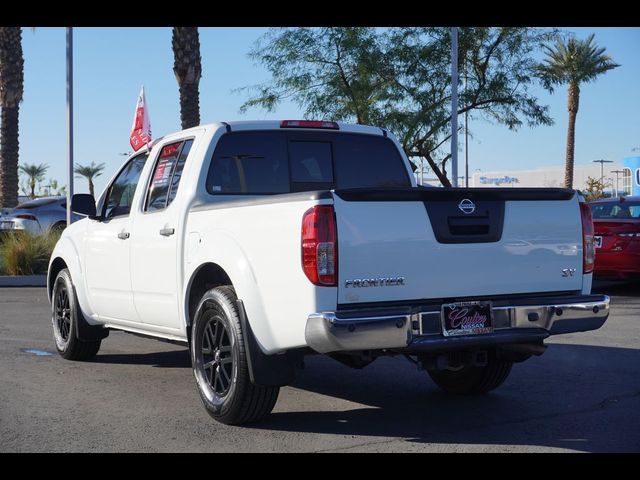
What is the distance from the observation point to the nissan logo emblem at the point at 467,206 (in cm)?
582

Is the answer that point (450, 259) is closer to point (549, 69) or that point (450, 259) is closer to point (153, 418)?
point (153, 418)

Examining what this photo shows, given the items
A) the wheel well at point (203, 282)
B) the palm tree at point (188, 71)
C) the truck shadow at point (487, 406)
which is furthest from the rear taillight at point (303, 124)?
the palm tree at point (188, 71)

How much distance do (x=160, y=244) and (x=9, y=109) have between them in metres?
23.5

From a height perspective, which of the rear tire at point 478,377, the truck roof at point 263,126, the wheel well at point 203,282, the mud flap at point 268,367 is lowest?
the rear tire at point 478,377

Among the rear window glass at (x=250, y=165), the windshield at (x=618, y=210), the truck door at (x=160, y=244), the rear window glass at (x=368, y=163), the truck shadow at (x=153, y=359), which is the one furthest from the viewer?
the windshield at (x=618, y=210)

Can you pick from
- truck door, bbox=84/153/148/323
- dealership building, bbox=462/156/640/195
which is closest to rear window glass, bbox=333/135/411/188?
truck door, bbox=84/153/148/323

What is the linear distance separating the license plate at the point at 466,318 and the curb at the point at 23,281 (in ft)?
46.2

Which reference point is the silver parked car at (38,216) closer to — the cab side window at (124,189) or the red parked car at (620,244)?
the red parked car at (620,244)

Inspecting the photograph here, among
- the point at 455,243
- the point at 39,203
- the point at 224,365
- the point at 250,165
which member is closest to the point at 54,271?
the point at 250,165

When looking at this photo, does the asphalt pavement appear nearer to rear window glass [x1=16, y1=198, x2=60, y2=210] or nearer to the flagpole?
the flagpole

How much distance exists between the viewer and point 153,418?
6500mm

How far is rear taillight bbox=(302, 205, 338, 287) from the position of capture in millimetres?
5352
